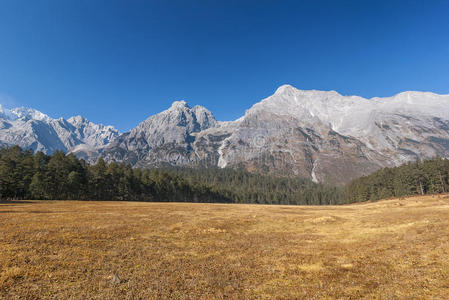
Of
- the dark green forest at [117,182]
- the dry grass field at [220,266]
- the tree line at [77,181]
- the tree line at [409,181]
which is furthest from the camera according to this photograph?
the tree line at [409,181]

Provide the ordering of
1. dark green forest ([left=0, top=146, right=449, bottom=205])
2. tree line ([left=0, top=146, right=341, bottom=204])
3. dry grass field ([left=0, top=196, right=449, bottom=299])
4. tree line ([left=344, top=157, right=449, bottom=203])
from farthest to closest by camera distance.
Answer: tree line ([left=344, top=157, right=449, bottom=203]) < dark green forest ([left=0, top=146, right=449, bottom=205]) < tree line ([left=0, top=146, right=341, bottom=204]) < dry grass field ([left=0, top=196, right=449, bottom=299])

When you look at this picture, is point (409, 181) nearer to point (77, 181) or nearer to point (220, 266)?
point (220, 266)

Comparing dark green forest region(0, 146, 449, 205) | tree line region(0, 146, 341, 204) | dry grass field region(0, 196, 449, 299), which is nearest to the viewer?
dry grass field region(0, 196, 449, 299)

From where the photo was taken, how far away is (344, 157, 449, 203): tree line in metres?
103

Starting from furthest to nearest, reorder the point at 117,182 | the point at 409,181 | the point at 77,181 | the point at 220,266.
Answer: the point at 409,181, the point at 117,182, the point at 77,181, the point at 220,266

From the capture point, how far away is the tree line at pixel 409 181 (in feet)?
339

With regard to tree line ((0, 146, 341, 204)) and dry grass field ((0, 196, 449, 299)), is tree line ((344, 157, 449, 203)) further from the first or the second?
dry grass field ((0, 196, 449, 299))

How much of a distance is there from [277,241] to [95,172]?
97.2m

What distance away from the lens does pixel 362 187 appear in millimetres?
142625

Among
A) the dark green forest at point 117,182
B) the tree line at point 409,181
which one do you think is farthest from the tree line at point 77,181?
the tree line at point 409,181

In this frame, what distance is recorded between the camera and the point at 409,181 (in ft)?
368

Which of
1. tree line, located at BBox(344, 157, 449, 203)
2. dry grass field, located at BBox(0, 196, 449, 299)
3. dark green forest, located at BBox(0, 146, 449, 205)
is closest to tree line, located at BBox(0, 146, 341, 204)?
dark green forest, located at BBox(0, 146, 449, 205)

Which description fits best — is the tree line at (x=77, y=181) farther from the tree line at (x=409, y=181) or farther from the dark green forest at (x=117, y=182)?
the tree line at (x=409, y=181)

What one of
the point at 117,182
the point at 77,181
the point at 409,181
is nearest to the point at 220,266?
the point at 77,181
